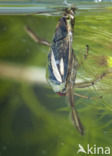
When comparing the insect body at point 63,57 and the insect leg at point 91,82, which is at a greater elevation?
the insect body at point 63,57

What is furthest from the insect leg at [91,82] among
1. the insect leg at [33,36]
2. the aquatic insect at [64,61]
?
the insect leg at [33,36]

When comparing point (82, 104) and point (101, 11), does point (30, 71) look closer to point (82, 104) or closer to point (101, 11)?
point (82, 104)

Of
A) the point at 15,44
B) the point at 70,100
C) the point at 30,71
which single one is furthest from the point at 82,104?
the point at 15,44

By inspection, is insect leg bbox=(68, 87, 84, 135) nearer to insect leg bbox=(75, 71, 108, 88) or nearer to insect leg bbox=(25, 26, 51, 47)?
insect leg bbox=(75, 71, 108, 88)

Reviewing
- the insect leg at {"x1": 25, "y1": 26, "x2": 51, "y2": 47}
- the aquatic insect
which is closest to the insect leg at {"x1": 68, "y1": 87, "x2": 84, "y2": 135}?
the aquatic insect

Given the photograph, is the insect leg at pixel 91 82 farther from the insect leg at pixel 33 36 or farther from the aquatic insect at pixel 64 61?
the insect leg at pixel 33 36

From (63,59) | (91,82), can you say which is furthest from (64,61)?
(91,82)

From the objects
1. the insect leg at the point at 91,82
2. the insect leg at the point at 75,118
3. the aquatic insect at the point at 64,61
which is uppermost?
the aquatic insect at the point at 64,61

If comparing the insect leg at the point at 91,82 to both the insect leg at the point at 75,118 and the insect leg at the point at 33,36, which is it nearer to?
the insect leg at the point at 75,118
